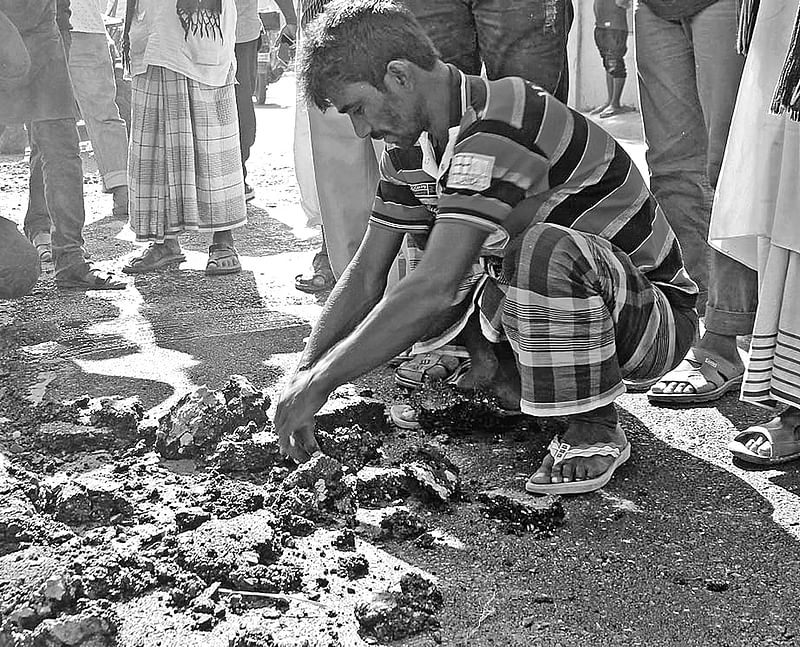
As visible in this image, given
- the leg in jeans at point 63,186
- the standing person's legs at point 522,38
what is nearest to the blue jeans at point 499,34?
the standing person's legs at point 522,38

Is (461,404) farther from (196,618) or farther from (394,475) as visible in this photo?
(196,618)

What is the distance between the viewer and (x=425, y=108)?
2670 millimetres

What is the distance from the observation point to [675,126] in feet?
13.2

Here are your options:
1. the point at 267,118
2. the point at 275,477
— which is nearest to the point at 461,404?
the point at 275,477

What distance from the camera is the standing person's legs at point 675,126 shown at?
3921 millimetres

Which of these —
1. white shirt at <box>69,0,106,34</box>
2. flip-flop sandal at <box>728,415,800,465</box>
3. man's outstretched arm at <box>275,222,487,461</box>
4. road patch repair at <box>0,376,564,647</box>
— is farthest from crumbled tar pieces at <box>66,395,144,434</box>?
white shirt at <box>69,0,106,34</box>

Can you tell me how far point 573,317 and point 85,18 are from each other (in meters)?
5.82

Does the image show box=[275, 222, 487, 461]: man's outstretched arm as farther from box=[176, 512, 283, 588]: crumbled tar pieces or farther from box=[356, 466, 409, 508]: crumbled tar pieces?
box=[356, 466, 409, 508]: crumbled tar pieces

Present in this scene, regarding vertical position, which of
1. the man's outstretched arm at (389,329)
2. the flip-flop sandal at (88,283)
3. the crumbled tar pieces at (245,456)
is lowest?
the flip-flop sandal at (88,283)

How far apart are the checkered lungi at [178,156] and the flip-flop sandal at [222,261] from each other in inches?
5.0

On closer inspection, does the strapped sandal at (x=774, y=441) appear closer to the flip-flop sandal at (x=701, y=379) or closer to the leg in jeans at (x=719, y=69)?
the flip-flop sandal at (x=701, y=379)

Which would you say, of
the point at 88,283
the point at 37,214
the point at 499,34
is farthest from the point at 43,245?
the point at 499,34

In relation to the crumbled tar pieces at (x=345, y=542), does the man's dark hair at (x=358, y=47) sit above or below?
above

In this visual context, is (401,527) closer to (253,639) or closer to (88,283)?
(253,639)
